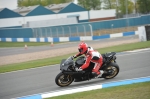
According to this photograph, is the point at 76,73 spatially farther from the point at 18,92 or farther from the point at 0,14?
the point at 0,14

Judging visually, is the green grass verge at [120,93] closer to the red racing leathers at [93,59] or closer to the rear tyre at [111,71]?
the red racing leathers at [93,59]

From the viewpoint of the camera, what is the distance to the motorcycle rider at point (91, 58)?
37.9 ft

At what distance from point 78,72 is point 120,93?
2.60 m

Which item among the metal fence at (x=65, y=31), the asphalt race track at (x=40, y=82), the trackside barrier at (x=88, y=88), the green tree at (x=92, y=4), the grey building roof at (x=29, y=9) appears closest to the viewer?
the trackside barrier at (x=88, y=88)

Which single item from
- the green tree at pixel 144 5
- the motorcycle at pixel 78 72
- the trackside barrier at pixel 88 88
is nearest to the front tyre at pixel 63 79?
the motorcycle at pixel 78 72

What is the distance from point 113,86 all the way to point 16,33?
3835 centimetres

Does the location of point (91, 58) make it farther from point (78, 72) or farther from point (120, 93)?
point (120, 93)

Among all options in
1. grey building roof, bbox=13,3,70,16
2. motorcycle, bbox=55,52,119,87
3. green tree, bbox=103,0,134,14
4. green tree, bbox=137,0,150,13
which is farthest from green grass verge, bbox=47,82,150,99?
green tree, bbox=103,0,134,14

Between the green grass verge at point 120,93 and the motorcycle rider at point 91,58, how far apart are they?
1.69 m

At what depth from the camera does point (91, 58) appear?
11680 mm

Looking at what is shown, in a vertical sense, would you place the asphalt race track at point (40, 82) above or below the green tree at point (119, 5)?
below

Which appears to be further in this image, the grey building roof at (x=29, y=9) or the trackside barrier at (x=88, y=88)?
the grey building roof at (x=29, y=9)

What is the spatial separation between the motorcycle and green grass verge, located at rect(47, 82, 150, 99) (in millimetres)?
1605

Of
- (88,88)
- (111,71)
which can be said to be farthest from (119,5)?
(88,88)
